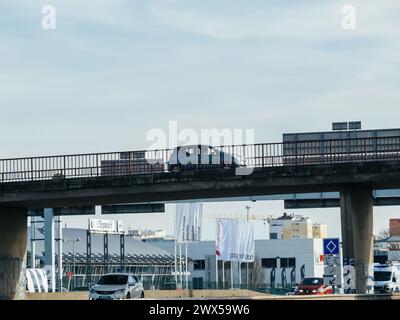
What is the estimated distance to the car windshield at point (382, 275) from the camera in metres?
64.3

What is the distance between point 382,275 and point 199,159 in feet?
56.1

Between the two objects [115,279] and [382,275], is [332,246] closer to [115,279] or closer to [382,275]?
[115,279]

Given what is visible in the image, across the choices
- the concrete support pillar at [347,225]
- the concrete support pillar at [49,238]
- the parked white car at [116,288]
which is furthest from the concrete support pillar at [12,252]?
the concrete support pillar at [49,238]

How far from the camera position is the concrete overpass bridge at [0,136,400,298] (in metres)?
52.8

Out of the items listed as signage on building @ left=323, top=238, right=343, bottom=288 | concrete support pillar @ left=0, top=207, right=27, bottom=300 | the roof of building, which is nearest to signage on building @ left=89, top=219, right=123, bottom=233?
the roof of building

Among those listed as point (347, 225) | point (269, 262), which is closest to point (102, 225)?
point (269, 262)

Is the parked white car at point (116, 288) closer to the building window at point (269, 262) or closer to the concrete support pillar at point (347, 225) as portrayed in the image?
the concrete support pillar at point (347, 225)

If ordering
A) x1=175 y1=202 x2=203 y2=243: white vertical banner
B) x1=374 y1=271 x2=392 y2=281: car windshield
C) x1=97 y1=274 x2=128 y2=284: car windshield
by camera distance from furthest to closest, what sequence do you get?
x1=175 y1=202 x2=203 y2=243: white vertical banner, x1=374 y1=271 x2=392 y2=281: car windshield, x1=97 y1=274 x2=128 y2=284: car windshield

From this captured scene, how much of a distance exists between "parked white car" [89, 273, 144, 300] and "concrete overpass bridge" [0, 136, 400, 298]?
36.1 ft

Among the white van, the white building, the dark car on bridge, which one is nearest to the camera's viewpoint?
the dark car on bridge

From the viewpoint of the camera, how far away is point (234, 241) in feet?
297

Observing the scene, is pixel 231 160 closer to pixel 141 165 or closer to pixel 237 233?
pixel 141 165

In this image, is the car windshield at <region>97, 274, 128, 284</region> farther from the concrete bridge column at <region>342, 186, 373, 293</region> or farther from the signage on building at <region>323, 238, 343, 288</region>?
the concrete bridge column at <region>342, 186, 373, 293</region>
